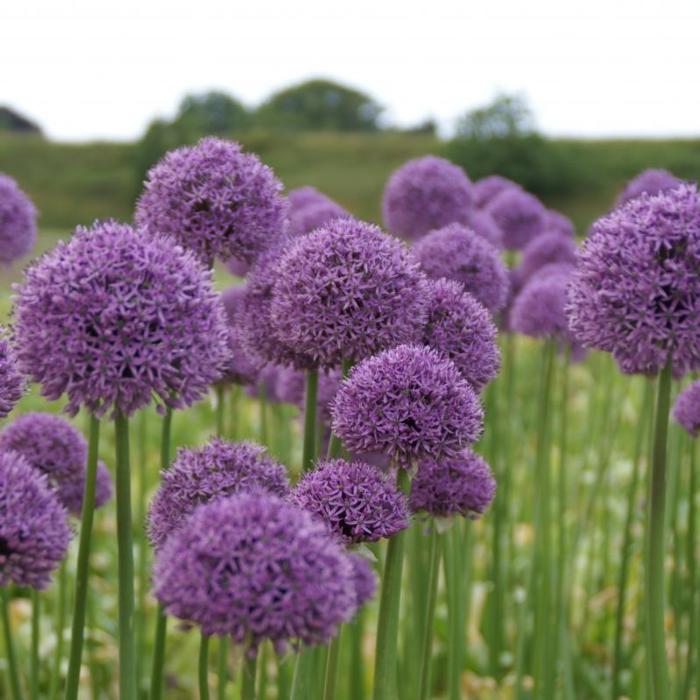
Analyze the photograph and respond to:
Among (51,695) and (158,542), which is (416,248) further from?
(51,695)

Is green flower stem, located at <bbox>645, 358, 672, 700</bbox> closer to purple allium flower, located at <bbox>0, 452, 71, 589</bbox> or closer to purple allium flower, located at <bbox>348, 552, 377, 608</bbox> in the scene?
purple allium flower, located at <bbox>348, 552, 377, 608</bbox>

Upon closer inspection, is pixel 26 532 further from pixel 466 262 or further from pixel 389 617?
pixel 466 262

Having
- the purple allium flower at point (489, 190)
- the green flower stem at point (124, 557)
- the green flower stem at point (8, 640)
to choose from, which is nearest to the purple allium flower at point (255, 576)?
the green flower stem at point (124, 557)

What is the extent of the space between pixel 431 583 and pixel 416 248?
2.83ft

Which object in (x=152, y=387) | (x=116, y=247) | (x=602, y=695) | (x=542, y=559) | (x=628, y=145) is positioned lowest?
(x=602, y=695)

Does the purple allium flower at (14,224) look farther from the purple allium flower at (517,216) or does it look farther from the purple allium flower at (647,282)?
the purple allium flower at (647,282)

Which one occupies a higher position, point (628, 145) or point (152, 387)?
point (628, 145)

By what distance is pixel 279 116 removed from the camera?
171 ft

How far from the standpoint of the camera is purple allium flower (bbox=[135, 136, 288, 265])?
1.94 metres

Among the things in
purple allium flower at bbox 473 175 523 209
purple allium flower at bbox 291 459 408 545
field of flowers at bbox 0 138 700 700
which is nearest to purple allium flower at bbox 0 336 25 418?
field of flowers at bbox 0 138 700 700

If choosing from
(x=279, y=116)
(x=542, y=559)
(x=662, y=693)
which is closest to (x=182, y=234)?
(x=662, y=693)

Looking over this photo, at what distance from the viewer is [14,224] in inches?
118

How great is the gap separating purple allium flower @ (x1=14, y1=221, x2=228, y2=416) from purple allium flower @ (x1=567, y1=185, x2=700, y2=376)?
70 cm

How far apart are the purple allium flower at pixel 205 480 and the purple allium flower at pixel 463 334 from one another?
444 mm
